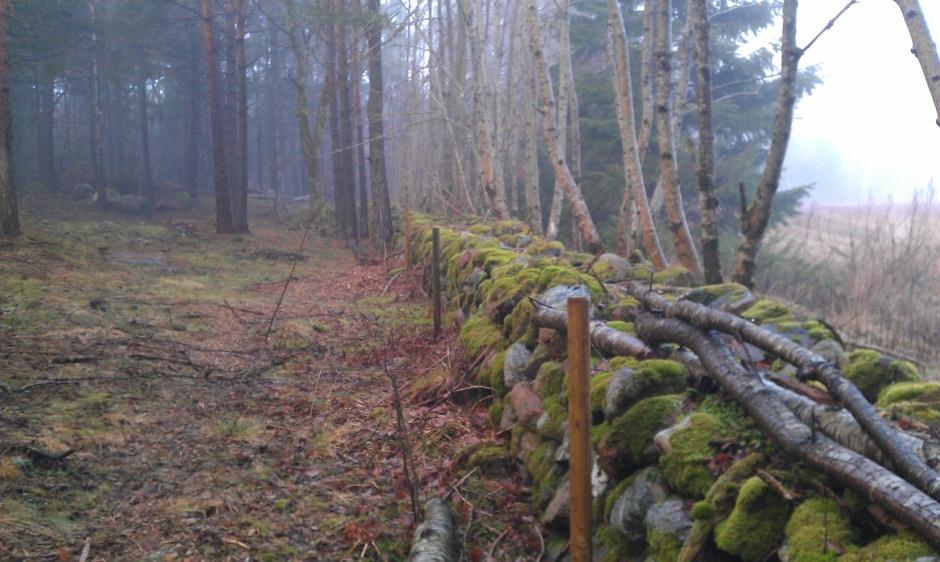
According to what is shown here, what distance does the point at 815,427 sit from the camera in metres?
2.54

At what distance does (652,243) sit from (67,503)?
542 cm

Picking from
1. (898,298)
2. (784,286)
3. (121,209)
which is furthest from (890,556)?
(121,209)

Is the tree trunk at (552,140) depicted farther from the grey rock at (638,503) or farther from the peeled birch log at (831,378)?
the grey rock at (638,503)

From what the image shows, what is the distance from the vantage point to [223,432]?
18.2 feet

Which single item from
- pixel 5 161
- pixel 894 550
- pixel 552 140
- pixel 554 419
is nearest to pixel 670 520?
pixel 894 550

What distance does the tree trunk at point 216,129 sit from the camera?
65.4ft

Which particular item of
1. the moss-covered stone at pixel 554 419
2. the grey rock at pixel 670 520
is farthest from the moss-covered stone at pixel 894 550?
the moss-covered stone at pixel 554 419

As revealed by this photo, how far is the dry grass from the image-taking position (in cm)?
689

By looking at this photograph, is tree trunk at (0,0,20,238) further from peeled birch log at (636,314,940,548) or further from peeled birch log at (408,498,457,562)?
peeled birch log at (636,314,940,548)

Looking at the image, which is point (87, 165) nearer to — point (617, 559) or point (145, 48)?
point (145, 48)

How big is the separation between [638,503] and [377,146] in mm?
15093

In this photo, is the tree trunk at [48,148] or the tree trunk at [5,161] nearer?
the tree trunk at [5,161]

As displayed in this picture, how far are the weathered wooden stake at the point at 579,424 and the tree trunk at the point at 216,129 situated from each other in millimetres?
19359

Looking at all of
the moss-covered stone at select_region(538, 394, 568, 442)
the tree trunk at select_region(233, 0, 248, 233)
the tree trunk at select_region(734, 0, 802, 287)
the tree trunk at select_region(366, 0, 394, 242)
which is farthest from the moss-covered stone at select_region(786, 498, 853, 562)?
the tree trunk at select_region(233, 0, 248, 233)
